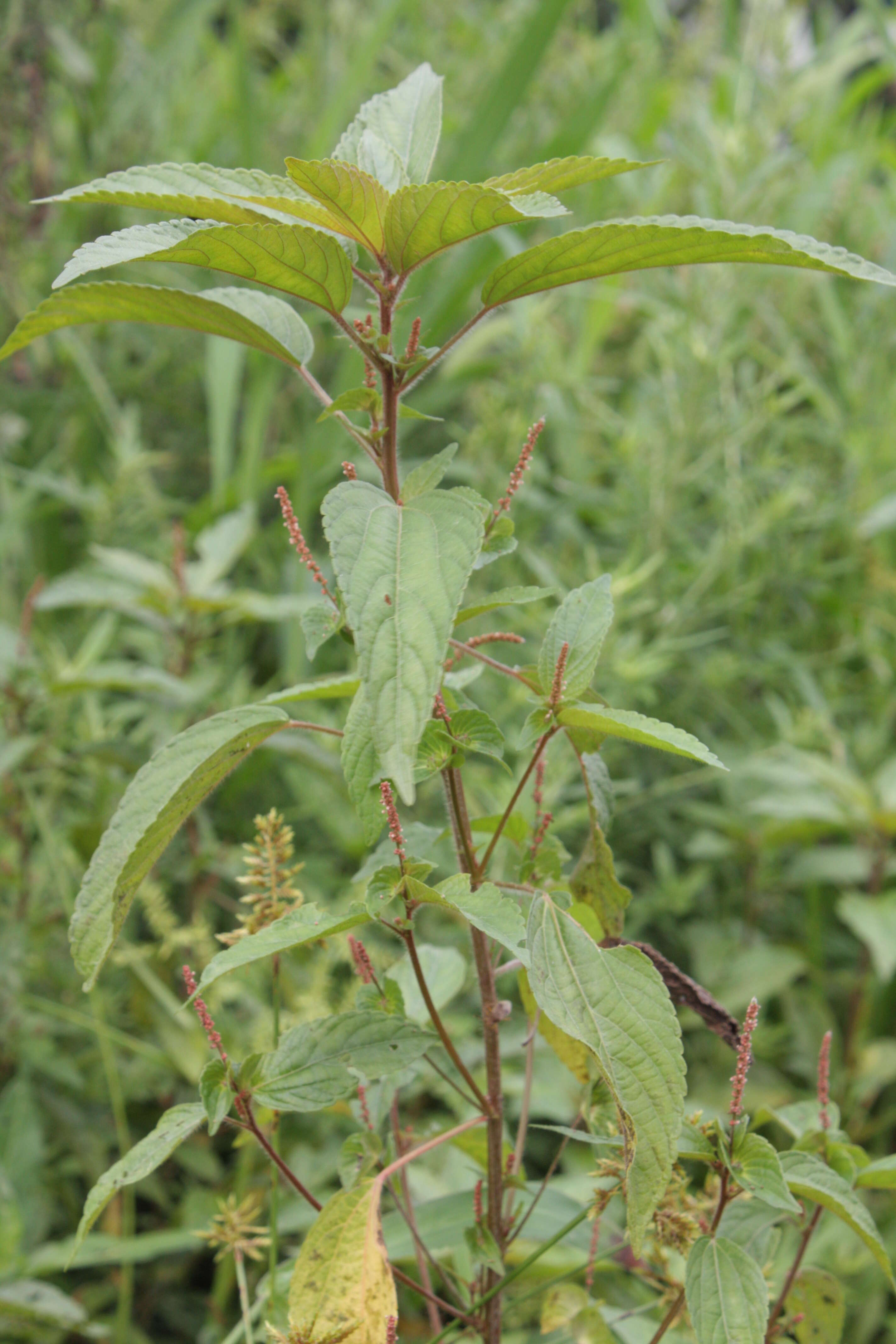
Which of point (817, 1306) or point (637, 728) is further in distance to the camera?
point (817, 1306)

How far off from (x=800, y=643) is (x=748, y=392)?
0.48 meters

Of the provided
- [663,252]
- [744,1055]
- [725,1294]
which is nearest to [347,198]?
[663,252]

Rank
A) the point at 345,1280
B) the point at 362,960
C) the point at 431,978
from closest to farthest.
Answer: the point at 345,1280
the point at 362,960
the point at 431,978

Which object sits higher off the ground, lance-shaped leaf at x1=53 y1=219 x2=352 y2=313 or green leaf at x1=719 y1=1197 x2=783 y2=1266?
lance-shaped leaf at x1=53 y1=219 x2=352 y2=313

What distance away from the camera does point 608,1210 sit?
0.80m

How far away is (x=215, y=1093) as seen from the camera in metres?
0.59

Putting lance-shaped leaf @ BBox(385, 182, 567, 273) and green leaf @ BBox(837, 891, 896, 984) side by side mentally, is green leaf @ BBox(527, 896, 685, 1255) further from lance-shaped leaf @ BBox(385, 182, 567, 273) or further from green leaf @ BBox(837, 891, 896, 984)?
green leaf @ BBox(837, 891, 896, 984)

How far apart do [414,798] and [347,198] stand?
0.29 m

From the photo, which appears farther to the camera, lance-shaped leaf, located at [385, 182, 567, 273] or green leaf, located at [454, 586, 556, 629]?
green leaf, located at [454, 586, 556, 629]

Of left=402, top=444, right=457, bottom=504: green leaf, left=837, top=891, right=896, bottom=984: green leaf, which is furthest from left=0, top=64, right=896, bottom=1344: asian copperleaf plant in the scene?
left=837, top=891, right=896, bottom=984: green leaf

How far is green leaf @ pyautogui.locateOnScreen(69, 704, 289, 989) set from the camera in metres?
0.57

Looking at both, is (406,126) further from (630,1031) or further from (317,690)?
(630,1031)

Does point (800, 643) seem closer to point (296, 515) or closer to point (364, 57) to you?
point (296, 515)

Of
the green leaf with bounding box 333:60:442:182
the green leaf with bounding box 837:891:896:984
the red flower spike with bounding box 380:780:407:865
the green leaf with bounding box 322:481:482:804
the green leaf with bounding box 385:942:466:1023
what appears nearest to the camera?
the green leaf with bounding box 322:481:482:804
